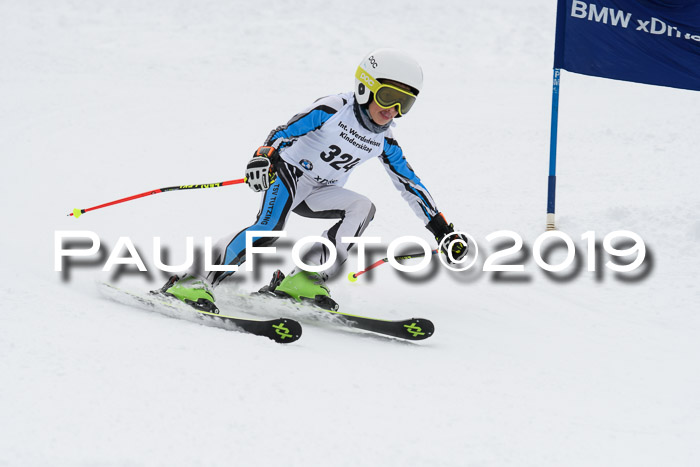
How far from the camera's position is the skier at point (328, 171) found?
429cm

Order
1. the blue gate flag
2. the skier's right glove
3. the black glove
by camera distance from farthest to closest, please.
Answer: the blue gate flag
the black glove
the skier's right glove

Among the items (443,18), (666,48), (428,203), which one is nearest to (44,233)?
(428,203)

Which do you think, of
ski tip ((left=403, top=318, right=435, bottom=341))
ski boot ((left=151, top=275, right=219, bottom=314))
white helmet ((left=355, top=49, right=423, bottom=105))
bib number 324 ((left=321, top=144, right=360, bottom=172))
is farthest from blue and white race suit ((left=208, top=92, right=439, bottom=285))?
ski tip ((left=403, top=318, right=435, bottom=341))

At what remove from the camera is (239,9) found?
14.4 m

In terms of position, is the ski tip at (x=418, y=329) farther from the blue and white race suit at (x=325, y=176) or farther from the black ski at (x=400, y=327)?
the blue and white race suit at (x=325, y=176)

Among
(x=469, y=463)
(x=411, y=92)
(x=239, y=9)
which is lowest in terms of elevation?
Result: (x=469, y=463)

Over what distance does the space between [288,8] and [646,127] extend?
752cm

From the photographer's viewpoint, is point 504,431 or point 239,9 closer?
point 504,431

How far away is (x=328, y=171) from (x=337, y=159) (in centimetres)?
12

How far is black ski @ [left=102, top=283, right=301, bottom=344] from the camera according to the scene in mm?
3814

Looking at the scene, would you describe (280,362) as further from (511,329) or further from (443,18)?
(443,18)

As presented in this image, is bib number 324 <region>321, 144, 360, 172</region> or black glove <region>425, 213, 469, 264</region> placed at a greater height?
bib number 324 <region>321, 144, 360, 172</region>

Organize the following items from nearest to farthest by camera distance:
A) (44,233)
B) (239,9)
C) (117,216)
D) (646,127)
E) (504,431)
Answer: (504,431), (44,233), (117,216), (646,127), (239,9)

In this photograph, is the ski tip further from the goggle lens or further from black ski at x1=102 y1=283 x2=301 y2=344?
the goggle lens
